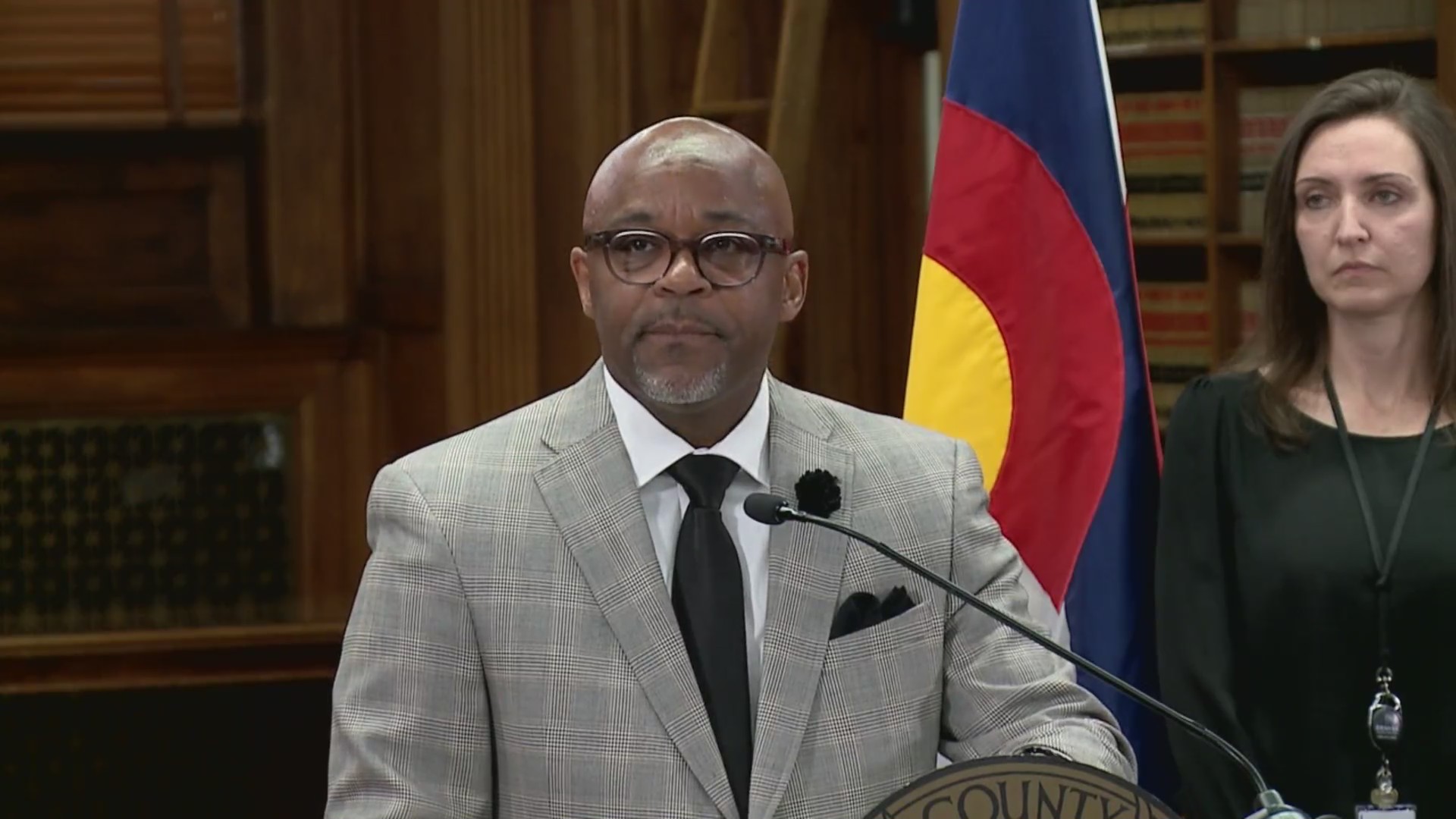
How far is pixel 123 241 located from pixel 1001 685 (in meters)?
3.06

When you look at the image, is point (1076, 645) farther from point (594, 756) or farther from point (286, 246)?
point (286, 246)

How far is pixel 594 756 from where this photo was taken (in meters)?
1.50

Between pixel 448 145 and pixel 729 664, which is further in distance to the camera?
pixel 448 145

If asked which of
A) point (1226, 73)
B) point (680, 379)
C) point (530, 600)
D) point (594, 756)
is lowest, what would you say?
point (594, 756)

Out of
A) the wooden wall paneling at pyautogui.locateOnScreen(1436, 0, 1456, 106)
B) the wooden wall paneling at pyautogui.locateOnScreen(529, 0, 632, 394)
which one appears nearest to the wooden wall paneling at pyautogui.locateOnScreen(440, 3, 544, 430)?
the wooden wall paneling at pyautogui.locateOnScreen(529, 0, 632, 394)

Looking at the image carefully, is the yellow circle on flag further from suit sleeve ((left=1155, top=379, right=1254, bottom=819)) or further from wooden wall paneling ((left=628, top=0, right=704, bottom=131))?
wooden wall paneling ((left=628, top=0, right=704, bottom=131))

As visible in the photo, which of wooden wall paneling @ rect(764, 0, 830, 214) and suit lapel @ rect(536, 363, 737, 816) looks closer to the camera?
suit lapel @ rect(536, 363, 737, 816)

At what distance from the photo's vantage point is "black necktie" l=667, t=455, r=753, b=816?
152 cm

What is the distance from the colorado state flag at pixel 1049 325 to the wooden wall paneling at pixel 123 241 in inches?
85.8

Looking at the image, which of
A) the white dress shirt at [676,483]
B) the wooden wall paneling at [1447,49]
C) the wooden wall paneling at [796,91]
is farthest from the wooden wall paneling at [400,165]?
the white dress shirt at [676,483]

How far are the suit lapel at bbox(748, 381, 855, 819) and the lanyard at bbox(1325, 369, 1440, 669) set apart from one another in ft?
2.26

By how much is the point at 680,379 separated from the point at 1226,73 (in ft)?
9.28

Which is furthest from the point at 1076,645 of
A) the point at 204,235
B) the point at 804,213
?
the point at 204,235

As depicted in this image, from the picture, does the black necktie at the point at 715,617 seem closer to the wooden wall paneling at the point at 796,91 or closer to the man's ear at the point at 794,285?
the man's ear at the point at 794,285
